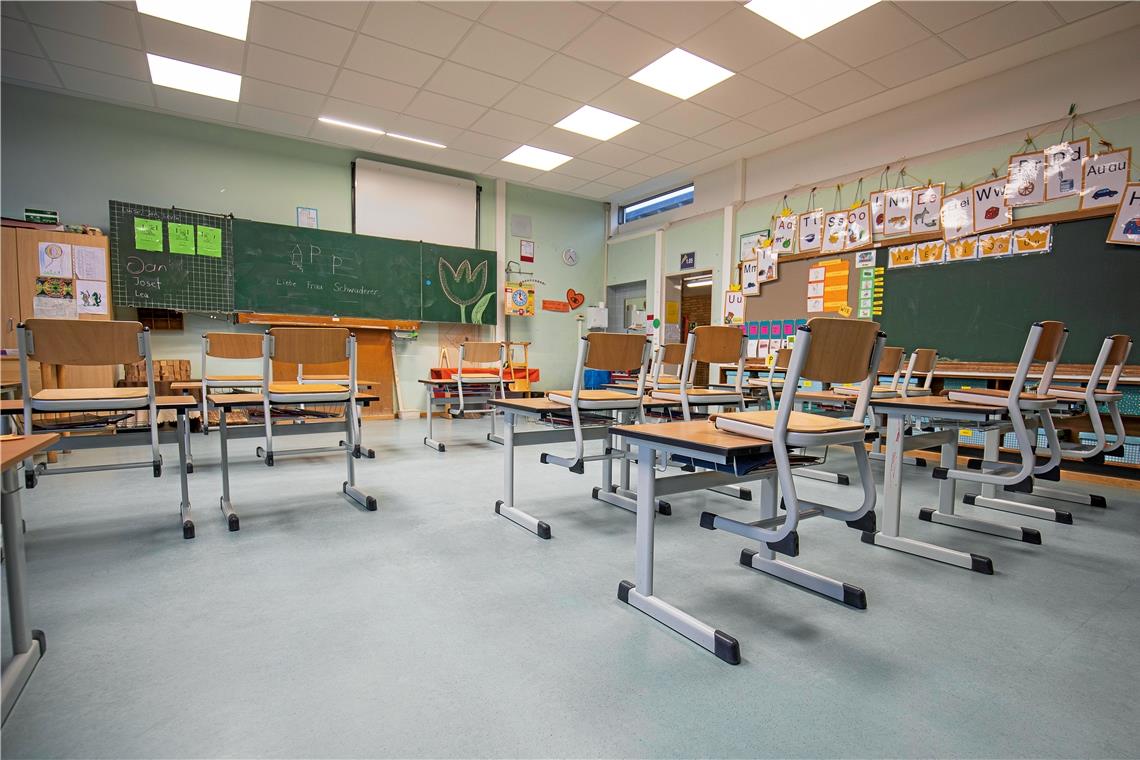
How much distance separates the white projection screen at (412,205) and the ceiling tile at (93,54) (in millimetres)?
2345

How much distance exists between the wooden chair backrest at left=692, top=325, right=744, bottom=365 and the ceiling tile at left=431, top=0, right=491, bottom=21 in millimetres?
2825

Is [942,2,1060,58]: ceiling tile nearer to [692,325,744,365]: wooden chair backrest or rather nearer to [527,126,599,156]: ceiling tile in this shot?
[692,325,744,365]: wooden chair backrest

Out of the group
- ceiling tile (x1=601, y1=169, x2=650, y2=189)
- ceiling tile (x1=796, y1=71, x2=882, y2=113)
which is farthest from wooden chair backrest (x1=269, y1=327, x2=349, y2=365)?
ceiling tile (x1=601, y1=169, x2=650, y2=189)

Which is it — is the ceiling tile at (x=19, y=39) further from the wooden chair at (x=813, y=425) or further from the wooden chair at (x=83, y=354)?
the wooden chair at (x=813, y=425)

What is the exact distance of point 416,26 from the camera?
3.91 m

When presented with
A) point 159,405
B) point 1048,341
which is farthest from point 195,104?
point 1048,341

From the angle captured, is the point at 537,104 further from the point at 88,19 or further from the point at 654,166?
the point at 88,19

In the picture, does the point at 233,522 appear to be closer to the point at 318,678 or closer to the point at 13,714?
the point at 13,714

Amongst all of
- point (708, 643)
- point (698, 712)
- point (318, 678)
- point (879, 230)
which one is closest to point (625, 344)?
point (708, 643)

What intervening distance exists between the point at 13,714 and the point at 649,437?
1655 mm

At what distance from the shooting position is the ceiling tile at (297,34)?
12.5ft

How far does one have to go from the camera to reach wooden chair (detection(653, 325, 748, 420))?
294 centimetres

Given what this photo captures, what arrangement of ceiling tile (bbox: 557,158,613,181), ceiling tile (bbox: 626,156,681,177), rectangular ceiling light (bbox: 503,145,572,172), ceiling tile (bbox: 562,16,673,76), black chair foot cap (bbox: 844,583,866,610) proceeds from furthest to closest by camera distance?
ceiling tile (bbox: 557,158,613,181), ceiling tile (bbox: 626,156,681,177), rectangular ceiling light (bbox: 503,145,572,172), ceiling tile (bbox: 562,16,673,76), black chair foot cap (bbox: 844,583,866,610)

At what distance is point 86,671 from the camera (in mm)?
1322
